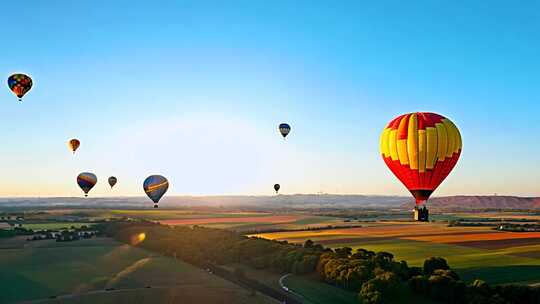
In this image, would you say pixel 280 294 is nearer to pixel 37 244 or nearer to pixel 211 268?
pixel 211 268

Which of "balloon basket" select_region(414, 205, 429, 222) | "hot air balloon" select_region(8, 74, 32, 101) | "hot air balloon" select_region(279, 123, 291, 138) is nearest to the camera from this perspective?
"balloon basket" select_region(414, 205, 429, 222)

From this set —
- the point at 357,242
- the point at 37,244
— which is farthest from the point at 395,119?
the point at 37,244

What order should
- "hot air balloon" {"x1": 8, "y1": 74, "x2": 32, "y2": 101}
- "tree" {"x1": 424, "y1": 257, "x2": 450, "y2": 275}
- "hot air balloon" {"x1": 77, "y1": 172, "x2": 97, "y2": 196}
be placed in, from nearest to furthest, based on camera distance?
1. "tree" {"x1": 424, "y1": 257, "x2": 450, "y2": 275}
2. "hot air balloon" {"x1": 8, "y1": 74, "x2": 32, "y2": 101}
3. "hot air balloon" {"x1": 77, "y1": 172, "x2": 97, "y2": 196}

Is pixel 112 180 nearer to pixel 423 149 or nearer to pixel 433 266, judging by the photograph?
pixel 433 266

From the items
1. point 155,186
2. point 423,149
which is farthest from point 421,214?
point 155,186

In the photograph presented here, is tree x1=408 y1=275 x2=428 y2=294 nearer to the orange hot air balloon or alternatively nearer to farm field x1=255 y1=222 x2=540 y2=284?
the orange hot air balloon

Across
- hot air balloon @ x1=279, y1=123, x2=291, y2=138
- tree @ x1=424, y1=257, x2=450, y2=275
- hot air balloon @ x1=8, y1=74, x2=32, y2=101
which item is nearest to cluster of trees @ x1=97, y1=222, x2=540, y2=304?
tree @ x1=424, y1=257, x2=450, y2=275

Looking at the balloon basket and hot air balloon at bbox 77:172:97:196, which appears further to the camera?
hot air balloon at bbox 77:172:97:196
